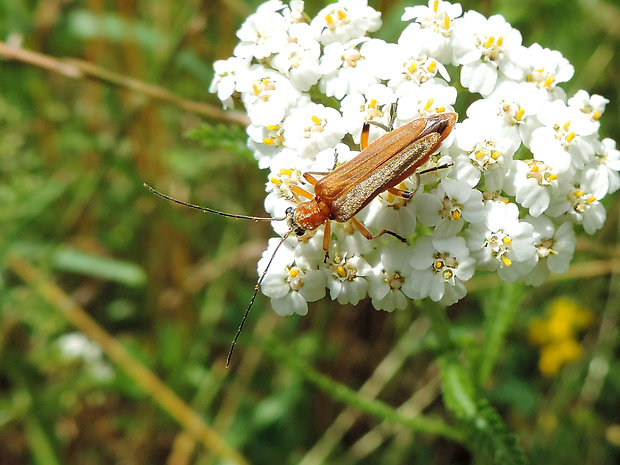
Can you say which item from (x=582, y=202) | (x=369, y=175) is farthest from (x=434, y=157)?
(x=582, y=202)

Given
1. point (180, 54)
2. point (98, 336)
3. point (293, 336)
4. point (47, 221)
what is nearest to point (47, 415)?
point (98, 336)

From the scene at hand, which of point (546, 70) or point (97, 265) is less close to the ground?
point (546, 70)

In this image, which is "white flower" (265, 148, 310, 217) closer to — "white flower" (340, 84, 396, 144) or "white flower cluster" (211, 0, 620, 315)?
"white flower cluster" (211, 0, 620, 315)

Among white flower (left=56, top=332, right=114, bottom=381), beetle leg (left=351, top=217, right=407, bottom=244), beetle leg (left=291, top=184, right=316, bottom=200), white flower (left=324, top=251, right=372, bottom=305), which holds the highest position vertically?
beetle leg (left=351, top=217, right=407, bottom=244)

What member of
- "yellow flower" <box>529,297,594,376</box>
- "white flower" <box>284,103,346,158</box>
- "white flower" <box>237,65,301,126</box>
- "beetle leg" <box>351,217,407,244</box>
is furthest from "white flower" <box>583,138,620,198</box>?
"yellow flower" <box>529,297,594,376</box>

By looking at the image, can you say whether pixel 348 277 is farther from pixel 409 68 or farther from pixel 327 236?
pixel 409 68

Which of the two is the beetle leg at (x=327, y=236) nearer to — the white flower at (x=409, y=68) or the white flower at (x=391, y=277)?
the white flower at (x=391, y=277)
